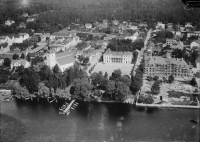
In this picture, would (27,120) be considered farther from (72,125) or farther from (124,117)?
(124,117)

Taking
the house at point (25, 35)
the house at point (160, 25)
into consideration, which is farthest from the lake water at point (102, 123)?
the house at point (160, 25)

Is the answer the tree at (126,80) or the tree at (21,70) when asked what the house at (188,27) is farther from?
the tree at (21,70)

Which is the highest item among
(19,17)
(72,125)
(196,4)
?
(196,4)

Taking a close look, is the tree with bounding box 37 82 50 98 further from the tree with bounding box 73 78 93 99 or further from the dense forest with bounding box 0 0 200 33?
the dense forest with bounding box 0 0 200 33

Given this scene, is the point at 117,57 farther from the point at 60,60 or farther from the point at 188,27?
the point at 188,27

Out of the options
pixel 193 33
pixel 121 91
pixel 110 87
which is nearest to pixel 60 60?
pixel 110 87

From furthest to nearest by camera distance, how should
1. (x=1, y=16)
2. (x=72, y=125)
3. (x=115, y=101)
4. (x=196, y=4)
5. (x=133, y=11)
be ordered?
(x=133, y=11)
(x=1, y=16)
(x=115, y=101)
(x=72, y=125)
(x=196, y=4)

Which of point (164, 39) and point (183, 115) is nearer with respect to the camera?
point (183, 115)

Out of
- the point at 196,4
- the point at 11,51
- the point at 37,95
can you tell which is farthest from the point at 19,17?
the point at 196,4
